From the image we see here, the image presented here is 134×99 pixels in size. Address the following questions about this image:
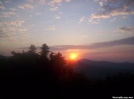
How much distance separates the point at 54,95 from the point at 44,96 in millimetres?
921

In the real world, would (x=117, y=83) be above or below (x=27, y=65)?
below

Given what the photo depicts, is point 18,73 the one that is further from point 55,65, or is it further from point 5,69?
point 55,65

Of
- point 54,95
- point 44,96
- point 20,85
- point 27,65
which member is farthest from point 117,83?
point 27,65

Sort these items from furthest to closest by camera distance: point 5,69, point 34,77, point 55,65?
point 55,65, point 5,69, point 34,77

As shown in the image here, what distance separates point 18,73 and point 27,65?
81.1 inches

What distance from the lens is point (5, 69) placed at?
56.5ft

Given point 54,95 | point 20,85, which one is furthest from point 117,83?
point 20,85

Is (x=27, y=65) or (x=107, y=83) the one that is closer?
(x=107, y=83)

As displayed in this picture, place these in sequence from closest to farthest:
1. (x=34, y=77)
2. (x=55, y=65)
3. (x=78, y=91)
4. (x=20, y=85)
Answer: (x=78, y=91)
(x=20, y=85)
(x=34, y=77)
(x=55, y=65)

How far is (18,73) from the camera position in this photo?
16.2 meters

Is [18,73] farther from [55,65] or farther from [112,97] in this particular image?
[55,65]

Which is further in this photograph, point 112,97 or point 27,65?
point 27,65

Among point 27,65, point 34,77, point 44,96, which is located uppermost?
point 27,65

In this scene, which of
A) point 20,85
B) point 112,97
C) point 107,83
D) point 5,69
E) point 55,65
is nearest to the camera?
point 112,97
